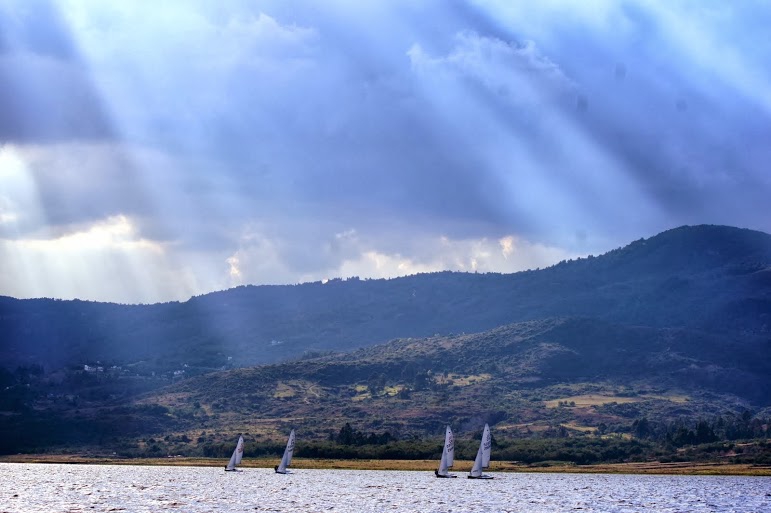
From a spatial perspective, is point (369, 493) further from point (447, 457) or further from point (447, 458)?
point (447, 458)

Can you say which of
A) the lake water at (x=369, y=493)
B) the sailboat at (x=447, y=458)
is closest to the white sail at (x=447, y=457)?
the sailboat at (x=447, y=458)

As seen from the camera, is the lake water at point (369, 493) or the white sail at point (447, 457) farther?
the white sail at point (447, 457)

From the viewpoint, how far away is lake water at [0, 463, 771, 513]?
393 ft

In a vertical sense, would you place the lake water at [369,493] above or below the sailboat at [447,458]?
below

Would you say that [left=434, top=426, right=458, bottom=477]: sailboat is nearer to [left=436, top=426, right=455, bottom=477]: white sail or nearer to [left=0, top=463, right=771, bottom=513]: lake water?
[left=436, top=426, right=455, bottom=477]: white sail

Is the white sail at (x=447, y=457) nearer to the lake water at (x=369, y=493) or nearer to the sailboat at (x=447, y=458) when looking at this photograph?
the sailboat at (x=447, y=458)

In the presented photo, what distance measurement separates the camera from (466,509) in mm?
119062

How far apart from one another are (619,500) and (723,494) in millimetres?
17528

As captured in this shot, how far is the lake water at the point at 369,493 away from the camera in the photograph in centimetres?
11975

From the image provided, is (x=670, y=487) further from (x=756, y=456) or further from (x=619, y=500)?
(x=756, y=456)

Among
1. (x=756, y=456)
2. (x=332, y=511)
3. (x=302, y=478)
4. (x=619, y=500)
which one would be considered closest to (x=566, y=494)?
(x=619, y=500)

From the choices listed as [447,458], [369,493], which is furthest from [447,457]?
[369,493]

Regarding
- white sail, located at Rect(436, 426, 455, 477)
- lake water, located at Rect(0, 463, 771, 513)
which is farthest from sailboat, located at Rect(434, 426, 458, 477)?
lake water, located at Rect(0, 463, 771, 513)

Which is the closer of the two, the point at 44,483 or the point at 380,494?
the point at 380,494
